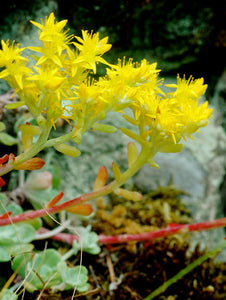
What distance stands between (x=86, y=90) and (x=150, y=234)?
0.59m

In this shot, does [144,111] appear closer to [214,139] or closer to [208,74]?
[214,139]

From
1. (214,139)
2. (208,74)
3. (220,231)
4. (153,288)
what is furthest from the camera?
(208,74)

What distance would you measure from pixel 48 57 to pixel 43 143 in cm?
19

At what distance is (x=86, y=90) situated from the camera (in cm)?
75

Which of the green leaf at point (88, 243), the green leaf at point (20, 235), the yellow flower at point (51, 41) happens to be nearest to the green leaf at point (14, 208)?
the green leaf at point (20, 235)

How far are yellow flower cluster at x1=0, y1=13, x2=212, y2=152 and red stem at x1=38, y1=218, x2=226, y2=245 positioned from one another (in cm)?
33

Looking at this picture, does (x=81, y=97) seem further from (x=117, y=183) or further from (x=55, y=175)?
(x=55, y=175)

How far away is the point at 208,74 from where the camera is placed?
2.11 m

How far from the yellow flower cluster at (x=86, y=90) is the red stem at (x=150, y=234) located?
327mm

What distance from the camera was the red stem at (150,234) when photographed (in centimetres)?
105

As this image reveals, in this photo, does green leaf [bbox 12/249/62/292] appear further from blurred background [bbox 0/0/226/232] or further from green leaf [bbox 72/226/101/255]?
blurred background [bbox 0/0/226/232]

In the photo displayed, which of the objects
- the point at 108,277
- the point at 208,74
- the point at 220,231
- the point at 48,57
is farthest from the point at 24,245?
the point at 208,74

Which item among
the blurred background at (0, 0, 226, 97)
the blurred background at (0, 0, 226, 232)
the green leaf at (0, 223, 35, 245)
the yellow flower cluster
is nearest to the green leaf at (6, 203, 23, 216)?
the green leaf at (0, 223, 35, 245)

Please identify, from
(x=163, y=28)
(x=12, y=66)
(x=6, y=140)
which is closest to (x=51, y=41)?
(x=12, y=66)
